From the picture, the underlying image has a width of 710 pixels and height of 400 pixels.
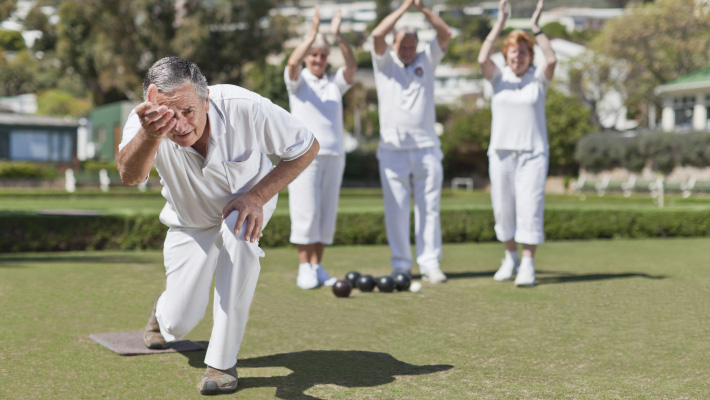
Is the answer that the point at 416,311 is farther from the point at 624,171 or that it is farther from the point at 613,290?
the point at 624,171

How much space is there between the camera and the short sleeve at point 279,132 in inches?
144

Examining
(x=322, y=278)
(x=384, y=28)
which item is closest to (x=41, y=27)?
(x=384, y=28)

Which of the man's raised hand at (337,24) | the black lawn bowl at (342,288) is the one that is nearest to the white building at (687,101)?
the man's raised hand at (337,24)

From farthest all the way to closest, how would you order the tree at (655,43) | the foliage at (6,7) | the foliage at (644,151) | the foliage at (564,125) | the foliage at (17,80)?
the foliage at (17,80) < the foliage at (564,125) < the tree at (655,43) < the foliage at (644,151) < the foliage at (6,7)

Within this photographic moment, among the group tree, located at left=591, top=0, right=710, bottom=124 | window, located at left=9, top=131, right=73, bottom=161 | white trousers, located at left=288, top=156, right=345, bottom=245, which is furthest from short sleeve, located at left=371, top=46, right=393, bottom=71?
tree, located at left=591, top=0, right=710, bottom=124

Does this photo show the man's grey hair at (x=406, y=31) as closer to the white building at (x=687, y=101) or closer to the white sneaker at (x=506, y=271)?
the white sneaker at (x=506, y=271)

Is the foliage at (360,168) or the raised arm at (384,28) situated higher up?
the raised arm at (384,28)

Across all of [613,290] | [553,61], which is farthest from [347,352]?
[553,61]

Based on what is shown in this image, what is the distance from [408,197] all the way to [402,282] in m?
1.02

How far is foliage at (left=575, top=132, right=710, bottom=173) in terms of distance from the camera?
35.8 m

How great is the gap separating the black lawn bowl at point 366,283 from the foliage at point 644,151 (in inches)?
1261

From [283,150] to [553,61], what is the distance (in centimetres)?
436

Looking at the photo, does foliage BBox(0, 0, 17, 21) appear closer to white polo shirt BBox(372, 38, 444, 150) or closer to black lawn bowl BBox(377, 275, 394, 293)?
white polo shirt BBox(372, 38, 444, 150)

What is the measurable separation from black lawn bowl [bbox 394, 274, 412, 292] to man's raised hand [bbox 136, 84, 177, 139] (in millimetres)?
4080
